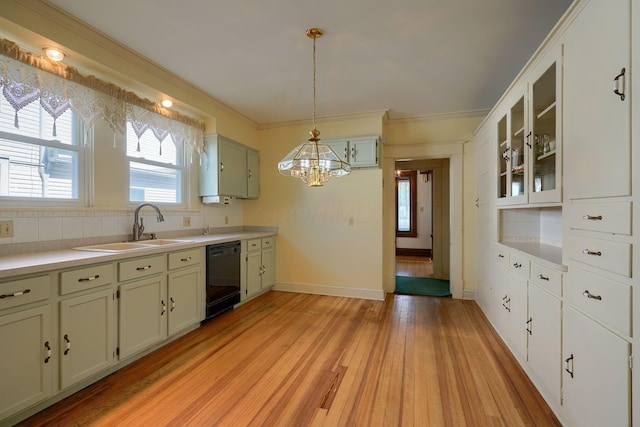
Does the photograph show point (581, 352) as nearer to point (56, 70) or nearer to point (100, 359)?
point (100, 359)

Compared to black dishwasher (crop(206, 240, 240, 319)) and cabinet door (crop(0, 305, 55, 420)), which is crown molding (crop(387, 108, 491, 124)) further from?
cabinet door (crop(0, 305, 55, 420))

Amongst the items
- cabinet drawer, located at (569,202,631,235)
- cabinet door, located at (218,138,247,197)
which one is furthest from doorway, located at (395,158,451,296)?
cabinet drawer, located at (569,202,631,235)

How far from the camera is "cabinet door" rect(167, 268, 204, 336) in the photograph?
2.63 m

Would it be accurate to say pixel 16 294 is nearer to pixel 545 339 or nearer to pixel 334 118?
pixel 545 339

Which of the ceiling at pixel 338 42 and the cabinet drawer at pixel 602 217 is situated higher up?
the ceiling at pixel 338 42

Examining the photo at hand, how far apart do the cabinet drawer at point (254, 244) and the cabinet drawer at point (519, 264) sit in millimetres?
2915

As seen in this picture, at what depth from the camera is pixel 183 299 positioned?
2.77 m

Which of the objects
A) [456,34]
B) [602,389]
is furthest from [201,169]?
[602,389]

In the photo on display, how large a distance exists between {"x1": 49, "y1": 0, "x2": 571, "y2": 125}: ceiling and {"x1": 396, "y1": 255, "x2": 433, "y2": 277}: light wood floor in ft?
A: 11.4

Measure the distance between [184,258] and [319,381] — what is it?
Result: 5.44ft

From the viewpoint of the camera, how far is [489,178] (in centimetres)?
322

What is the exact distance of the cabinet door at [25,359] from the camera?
5.04ft

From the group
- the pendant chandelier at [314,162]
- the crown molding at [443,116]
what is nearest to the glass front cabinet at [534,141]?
the crown molding at [443,116]

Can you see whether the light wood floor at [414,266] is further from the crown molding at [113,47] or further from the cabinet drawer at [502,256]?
the crown molding at [113,47]
